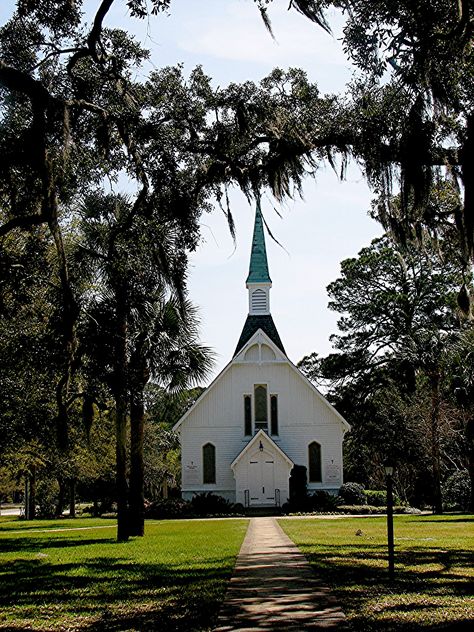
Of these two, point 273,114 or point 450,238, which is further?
point 450,238

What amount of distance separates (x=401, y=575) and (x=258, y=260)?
108ft

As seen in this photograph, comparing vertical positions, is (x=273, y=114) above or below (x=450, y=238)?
above

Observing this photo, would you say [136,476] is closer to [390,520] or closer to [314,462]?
[390,520]

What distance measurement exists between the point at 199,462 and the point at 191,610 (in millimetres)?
30947

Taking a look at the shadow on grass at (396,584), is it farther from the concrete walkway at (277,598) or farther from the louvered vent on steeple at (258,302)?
the louvered vent on steeple at (258,302)

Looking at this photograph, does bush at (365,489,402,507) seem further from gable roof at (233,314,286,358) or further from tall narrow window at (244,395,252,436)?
gable roof at (233,314,286,358)

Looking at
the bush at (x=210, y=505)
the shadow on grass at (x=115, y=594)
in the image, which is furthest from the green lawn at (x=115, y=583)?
the bush at (x=210, y=505)

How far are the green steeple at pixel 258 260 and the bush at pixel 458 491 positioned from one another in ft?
44.2

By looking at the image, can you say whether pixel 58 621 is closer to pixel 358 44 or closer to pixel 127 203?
pixel 358 44

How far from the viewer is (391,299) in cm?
4069

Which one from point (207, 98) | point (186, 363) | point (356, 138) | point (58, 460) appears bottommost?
point (58, 460)

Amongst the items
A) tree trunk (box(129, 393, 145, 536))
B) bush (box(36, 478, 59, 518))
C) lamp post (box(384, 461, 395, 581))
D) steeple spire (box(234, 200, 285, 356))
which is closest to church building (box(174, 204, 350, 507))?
steeple spire (box(234, 200, 285, 356))

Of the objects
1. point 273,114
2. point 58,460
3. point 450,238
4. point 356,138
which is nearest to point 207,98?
point 273,114

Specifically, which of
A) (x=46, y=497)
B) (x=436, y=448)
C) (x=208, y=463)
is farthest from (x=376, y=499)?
(x=46, y=497)
